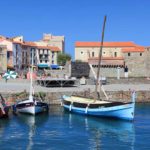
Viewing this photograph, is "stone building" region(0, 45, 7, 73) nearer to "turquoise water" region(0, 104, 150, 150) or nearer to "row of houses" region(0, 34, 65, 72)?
"row of houses" region(0, 34, 65, 72)

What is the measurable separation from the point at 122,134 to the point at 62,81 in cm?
3218

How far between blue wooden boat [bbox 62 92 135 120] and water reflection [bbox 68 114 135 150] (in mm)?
763

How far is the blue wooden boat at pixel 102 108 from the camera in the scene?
144ft

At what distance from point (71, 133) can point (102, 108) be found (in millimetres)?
10767

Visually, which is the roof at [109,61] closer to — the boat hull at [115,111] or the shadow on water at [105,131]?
the shadow on water at [105,131]

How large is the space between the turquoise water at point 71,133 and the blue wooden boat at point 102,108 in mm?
863

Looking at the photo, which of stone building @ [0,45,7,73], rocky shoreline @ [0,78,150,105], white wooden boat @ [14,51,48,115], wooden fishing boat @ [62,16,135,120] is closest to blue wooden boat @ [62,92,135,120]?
wooden fishing boat @ [62,16,135,120]

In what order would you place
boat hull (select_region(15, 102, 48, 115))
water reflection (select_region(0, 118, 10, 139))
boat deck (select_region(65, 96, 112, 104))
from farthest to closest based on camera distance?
boat deck (select_region(65, 96, 112, 104)) < boat hull (select_region(15, 102, 48, 115)) < water reflection (select_region(0, 118, 10, 139))

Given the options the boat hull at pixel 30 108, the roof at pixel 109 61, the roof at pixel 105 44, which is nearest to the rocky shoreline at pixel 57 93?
the boat hull at pixel 30 108

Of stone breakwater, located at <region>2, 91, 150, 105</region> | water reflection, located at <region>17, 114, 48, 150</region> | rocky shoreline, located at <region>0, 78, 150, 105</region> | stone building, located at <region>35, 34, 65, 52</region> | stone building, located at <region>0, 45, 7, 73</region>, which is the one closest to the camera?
water reflection, located at <region>17, 114, 48, 150</region>

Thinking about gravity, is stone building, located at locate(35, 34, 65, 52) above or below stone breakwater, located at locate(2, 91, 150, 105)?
above

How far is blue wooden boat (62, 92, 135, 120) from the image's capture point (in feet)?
144

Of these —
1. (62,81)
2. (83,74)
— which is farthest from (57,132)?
(83,74)

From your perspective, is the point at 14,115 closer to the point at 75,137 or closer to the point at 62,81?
the point at 75,137
